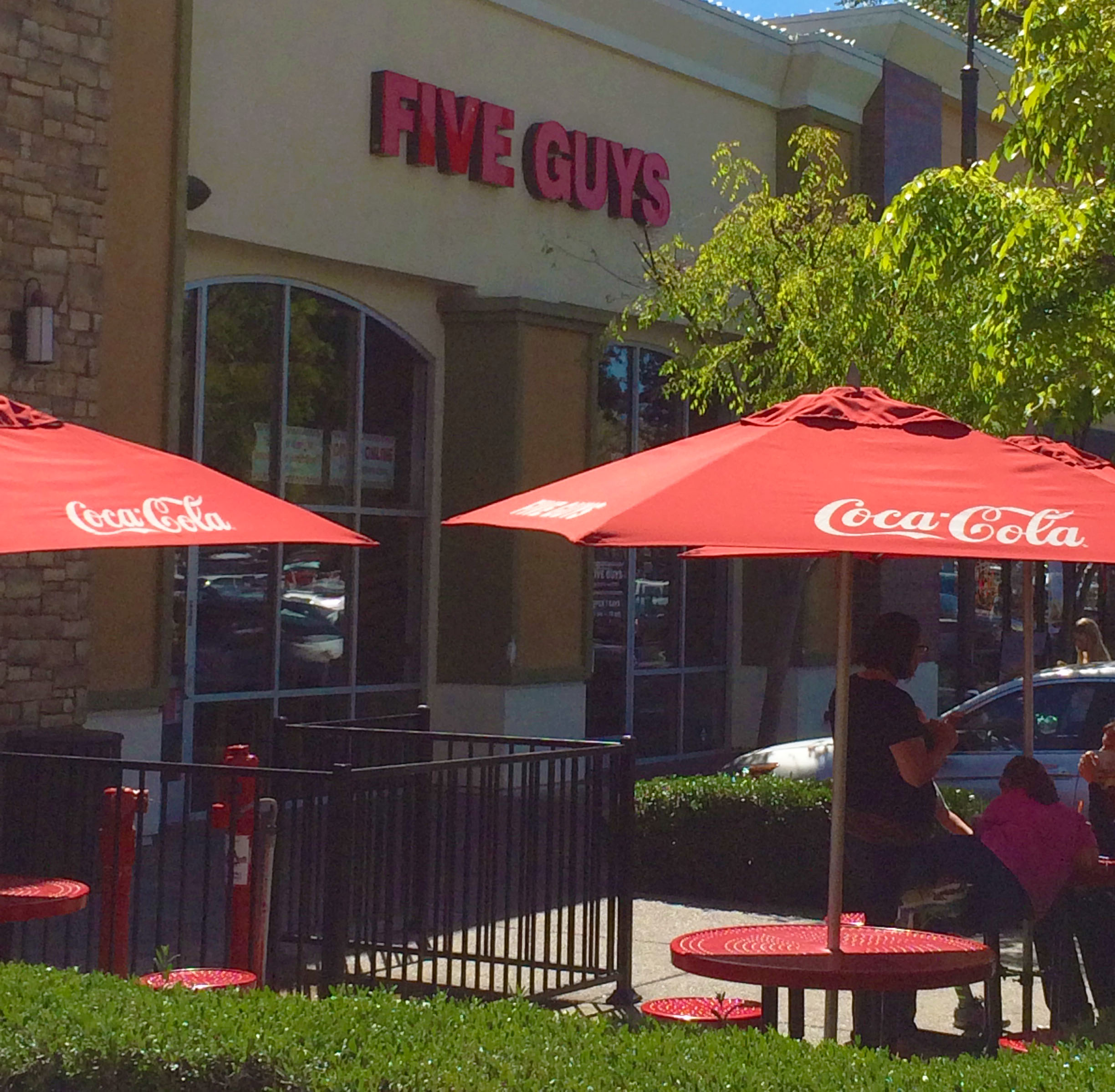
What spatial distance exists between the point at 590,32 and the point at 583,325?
3142 mm

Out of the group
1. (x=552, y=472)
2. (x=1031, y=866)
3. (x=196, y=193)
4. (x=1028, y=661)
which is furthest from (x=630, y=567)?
(x=1031, y=866)

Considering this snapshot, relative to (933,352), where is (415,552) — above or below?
below

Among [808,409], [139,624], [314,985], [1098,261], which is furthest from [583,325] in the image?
[808,409]

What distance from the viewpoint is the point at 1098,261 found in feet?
37.8

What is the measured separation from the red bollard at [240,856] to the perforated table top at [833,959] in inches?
74.8

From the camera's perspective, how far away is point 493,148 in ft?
57.5

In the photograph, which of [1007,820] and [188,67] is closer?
[1007,820]

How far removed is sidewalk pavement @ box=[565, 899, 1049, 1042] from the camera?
8.80 metres

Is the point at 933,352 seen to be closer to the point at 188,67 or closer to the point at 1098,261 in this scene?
the point at 1098,261

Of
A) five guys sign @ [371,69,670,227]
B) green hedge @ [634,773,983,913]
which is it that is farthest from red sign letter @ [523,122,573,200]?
green hedge @ [634,773,983,913]

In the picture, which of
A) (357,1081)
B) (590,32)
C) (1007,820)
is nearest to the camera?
(357,1081)

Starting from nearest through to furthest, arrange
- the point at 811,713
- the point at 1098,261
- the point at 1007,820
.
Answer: the point at 1007,820 → the point at 1098,261 → the point at 811,713

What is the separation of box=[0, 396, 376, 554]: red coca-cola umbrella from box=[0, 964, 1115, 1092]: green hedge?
4.85ft

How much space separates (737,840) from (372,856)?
471 cm
